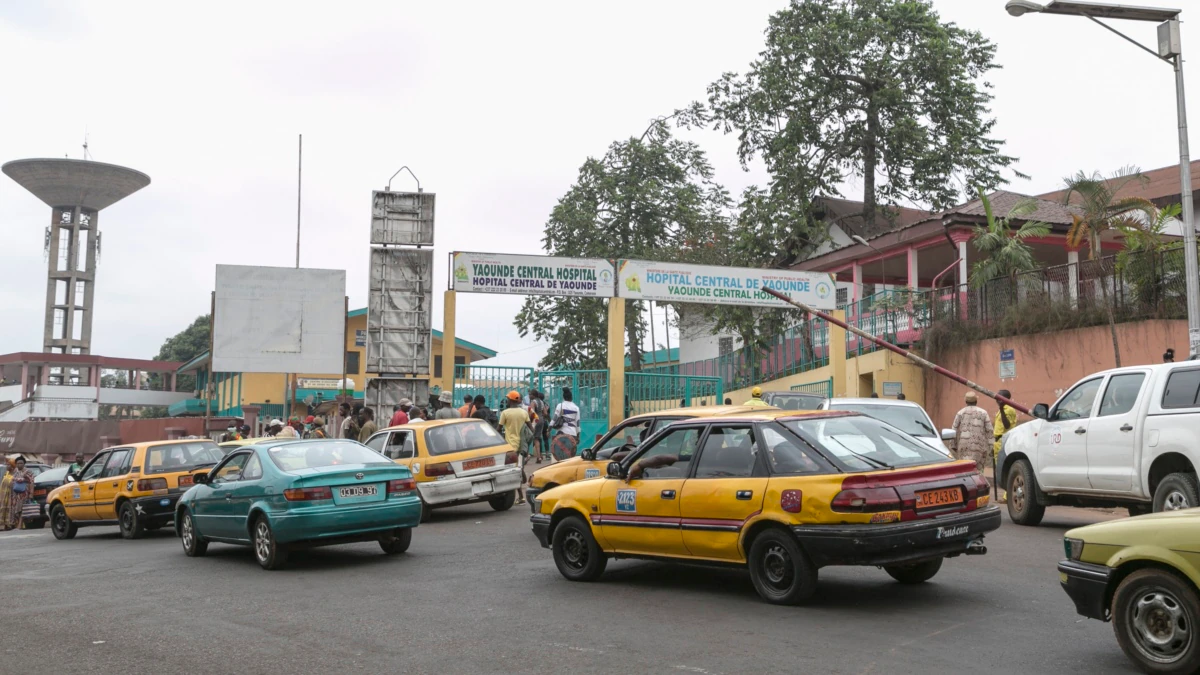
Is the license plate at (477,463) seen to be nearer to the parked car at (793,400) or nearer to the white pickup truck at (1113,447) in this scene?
the parked car at (793,400)

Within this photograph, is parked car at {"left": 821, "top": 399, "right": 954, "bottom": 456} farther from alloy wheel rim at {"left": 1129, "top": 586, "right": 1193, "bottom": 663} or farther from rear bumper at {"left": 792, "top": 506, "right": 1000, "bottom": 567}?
alloy wheel rim at {"left": 1129, "top": 586, "right": 1193, "bottom": 663}

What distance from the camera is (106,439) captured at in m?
41.2

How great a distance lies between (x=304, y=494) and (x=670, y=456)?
4.44 metres

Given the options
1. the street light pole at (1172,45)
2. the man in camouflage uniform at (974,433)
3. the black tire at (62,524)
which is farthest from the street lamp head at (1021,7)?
the black tire at (62,524)

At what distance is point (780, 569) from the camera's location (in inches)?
321

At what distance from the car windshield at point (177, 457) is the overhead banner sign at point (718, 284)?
9326 mm

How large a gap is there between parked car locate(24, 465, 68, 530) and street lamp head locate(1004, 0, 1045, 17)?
2155cm

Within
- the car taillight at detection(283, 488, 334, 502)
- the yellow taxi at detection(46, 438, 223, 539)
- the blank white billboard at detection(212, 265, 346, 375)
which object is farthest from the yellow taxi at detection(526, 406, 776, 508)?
the blank white billboard at detection(212, 265, 346, 375)

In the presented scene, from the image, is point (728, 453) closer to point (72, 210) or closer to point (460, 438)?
point (460, 438)

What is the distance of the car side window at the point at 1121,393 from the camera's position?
11.5 metres

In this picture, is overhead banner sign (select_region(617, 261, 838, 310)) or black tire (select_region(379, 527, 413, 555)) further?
overhead banner sign (select_region(617, 261, 838, 310))

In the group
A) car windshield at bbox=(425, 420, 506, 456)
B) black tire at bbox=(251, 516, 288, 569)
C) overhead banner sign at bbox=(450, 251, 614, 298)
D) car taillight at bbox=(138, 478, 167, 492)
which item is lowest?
black tire at bbox=(251, 516, 288, 569)

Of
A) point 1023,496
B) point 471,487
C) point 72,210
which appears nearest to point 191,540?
point 471,487

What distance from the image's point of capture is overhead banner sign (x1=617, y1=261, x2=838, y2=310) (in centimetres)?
2352
